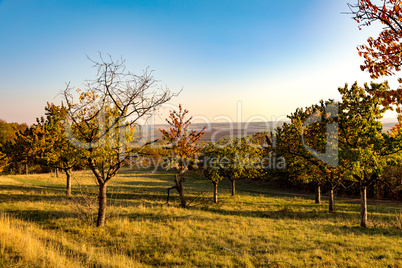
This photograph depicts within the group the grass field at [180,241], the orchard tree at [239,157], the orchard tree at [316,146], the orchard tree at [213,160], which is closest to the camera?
the grass field at [180,241]

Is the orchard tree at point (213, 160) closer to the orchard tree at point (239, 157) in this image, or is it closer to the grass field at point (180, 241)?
the orchard tree at point (239, 157)

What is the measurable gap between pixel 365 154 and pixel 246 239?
30.9 feet

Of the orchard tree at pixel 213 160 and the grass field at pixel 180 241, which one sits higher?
the orchard tree at pixel 213 160

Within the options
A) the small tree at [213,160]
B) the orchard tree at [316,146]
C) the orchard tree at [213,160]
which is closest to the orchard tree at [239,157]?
the orchard tree at [213,160]

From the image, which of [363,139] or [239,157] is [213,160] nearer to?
[239,157]

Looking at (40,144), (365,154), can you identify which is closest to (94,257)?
(365,154)

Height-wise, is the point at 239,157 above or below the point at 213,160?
above

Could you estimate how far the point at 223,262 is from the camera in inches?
342

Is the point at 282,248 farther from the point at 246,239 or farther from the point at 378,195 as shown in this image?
the point at 378,195

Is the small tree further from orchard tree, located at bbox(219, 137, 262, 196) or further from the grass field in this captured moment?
the grass field

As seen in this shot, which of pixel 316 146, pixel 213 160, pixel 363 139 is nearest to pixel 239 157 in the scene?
pixel 213 160

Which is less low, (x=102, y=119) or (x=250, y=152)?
(x=102, y=119)

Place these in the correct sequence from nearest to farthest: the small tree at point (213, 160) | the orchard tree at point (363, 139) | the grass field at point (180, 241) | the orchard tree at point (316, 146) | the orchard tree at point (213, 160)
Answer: the grass field at point (180, 241) < the orchard tree at point (363, 139) < the orchard tree at point (316, 146) < the small tree at point (213, 160) < the orchard tree at point (213, 160)

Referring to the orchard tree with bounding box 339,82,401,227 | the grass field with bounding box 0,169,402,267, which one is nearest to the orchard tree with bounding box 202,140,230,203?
the grass field with bounding box 0,169,402,267
